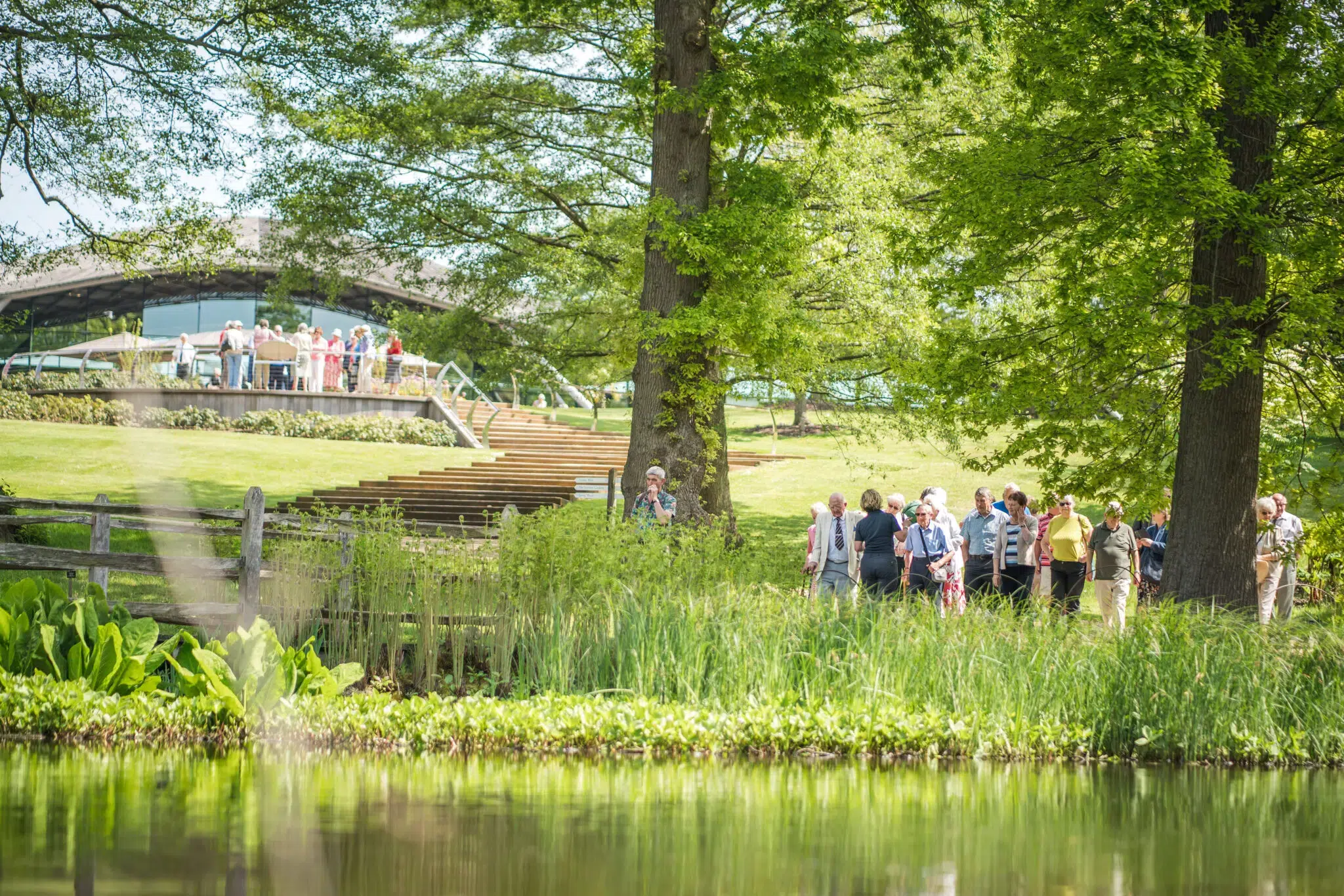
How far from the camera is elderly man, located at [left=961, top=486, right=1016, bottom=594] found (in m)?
13.0

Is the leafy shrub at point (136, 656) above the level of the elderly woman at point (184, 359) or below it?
below

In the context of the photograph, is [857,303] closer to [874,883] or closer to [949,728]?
[949,728]

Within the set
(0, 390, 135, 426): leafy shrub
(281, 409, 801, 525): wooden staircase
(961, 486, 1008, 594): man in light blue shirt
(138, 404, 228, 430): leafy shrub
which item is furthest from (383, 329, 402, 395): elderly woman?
(961, 486, 1008, 594): man in light blue shirt

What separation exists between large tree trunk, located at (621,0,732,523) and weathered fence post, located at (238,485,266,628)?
4924mm

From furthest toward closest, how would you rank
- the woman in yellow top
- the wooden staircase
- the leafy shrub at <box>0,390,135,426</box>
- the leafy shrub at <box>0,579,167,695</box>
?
the leafy shrub at <box>0,390,135,426</box>, the wooden staircase, the woman in yellow top, the leafy shrub at <box>0,579,167,695</box>

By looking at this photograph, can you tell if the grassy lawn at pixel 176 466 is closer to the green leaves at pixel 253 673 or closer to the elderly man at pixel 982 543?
the green leaves at pixel 253 673

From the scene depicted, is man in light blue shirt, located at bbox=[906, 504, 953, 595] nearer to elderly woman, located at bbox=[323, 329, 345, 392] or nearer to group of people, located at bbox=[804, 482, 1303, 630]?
group of people, located at bbox=[804, 482, 1303, 630]

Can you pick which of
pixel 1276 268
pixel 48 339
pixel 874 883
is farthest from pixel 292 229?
pixel 48 339

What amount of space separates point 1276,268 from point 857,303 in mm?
6556

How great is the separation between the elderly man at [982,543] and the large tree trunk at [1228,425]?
203 cm

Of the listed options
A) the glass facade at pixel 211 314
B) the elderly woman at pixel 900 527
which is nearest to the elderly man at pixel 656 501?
the elderly woman at pixel 900 527

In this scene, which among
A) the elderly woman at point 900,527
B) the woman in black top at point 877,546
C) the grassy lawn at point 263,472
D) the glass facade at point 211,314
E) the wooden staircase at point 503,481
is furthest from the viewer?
the glass facade at point 211,314

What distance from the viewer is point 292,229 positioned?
798 inches

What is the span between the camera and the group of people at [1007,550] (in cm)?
1193
